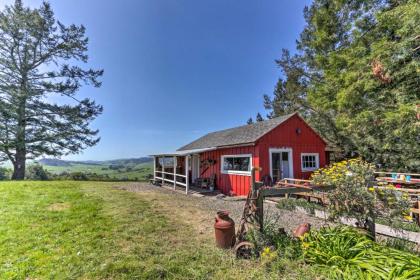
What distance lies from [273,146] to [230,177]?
3.10 meters

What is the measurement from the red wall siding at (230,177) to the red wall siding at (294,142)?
0.68 metres

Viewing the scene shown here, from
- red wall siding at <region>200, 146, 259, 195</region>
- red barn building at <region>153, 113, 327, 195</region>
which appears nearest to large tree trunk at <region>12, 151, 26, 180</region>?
red barn building at <region>153, 113, 327, 195</region>

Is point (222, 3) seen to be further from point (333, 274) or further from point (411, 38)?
point (333, 274)

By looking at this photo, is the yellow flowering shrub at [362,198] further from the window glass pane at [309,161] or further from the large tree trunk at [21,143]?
the large tree trunk at [21,143]

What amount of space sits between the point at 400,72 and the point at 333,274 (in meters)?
11.7

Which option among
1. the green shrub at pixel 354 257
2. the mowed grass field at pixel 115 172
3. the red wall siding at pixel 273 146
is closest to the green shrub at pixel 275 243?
the green shrub at pixel 354 257

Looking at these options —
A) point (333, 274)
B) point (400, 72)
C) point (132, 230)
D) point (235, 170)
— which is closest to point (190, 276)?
point (333, 274)

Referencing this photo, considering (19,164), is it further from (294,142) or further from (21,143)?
(294,142)

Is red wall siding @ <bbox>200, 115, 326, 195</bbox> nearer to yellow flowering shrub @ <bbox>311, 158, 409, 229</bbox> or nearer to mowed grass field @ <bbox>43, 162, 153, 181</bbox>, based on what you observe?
yellow flowering shrub @ <bbox>311, 158, 409, 229</bbox>

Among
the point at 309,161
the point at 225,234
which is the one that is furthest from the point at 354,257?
the point at 309,161

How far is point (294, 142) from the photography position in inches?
487

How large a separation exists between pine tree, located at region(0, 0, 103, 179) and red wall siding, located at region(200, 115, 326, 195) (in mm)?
14560

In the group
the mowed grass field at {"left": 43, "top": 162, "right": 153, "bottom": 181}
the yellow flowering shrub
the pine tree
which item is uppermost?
the pine tree

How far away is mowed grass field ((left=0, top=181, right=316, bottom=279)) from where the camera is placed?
11.2ft
